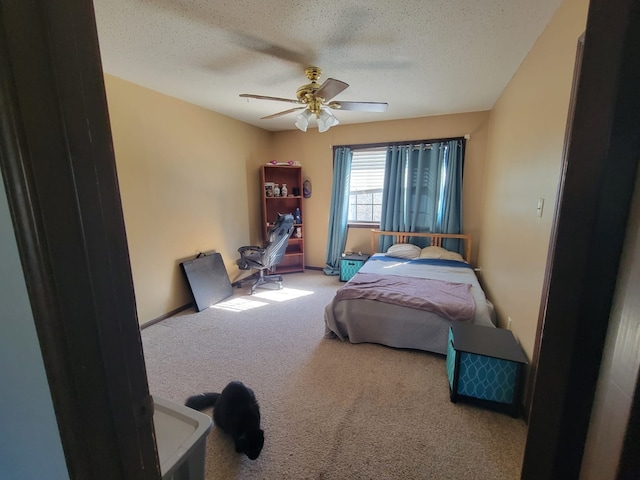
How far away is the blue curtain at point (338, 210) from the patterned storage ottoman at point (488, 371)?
111 inches

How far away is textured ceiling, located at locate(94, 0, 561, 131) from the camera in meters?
1.59

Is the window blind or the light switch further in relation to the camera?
the window blind

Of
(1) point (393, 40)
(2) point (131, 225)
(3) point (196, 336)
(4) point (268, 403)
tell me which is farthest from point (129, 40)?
(4) point (268, 403)

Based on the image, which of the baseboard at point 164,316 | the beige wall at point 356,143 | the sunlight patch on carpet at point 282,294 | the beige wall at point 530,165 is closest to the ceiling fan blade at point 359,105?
the beige wall at point 530,165

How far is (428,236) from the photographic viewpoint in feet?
13.1

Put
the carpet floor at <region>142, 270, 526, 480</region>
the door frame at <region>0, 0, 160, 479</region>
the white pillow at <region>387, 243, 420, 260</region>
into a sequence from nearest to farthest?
the door frame at <region>0, 0, 160, 479</region> → the carpet floor at <region>142, 270, 526, 480</region> → the white pillow at <region>387, 243, 420, 260</region>

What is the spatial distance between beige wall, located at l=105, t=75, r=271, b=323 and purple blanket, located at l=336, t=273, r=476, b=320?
2005mm

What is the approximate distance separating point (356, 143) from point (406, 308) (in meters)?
2.89

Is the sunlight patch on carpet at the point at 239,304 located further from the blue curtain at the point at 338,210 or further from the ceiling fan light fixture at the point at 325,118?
the ceiling fan light fixture at the point at 325,118

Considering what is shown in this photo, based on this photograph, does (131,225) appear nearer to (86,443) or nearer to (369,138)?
(86,443)

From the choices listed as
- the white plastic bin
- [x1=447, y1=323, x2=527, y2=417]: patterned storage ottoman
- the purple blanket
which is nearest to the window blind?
the purple blanket

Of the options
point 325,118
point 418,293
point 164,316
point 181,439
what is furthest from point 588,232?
point 164,316

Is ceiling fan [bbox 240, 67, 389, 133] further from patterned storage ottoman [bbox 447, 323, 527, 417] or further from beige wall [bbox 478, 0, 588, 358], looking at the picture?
patterned storage ottoman [bbox 447, 323, 527, 417]

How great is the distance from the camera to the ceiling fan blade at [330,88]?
6.45 ft
